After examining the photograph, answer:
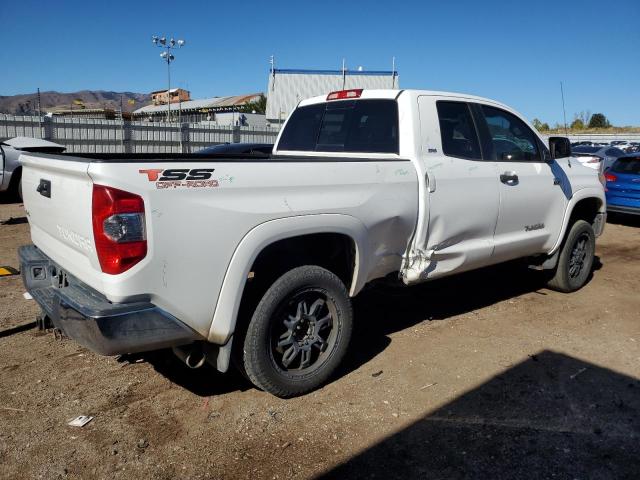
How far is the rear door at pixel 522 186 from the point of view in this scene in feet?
15.8

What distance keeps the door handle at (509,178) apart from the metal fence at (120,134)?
16959 millimetres

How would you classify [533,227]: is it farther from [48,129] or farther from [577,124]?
[577,124]

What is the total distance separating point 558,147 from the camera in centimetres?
532

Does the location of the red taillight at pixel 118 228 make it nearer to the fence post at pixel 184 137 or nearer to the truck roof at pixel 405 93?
the truck roof at pixel 405 93

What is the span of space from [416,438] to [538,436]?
0.71m

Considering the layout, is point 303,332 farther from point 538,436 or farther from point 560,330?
point 560,330

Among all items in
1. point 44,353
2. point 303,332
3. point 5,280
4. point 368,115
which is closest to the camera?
point 303,332

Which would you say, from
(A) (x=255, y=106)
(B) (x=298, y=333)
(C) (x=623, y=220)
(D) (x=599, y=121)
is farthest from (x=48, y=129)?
(D) (x=599, y=121)

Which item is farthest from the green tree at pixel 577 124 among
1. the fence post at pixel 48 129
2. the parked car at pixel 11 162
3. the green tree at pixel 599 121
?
the parked car at pixel 11 162

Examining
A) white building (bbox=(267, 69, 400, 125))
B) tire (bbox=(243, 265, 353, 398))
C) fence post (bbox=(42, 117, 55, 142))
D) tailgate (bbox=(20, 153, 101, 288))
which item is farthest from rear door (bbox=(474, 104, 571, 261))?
white building (bbox=(267, 69, 400, 125))

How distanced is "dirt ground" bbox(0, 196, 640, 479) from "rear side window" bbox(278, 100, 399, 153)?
1.63 metres

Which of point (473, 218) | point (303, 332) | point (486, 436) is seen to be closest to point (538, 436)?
point (486, 436)

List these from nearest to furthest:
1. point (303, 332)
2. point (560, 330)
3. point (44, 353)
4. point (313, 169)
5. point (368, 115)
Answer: point (313, 169)
point (303, 332)
point (44, 353)
point (368, 115)
point (560, 330)

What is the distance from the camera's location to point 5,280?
608 centimetres
